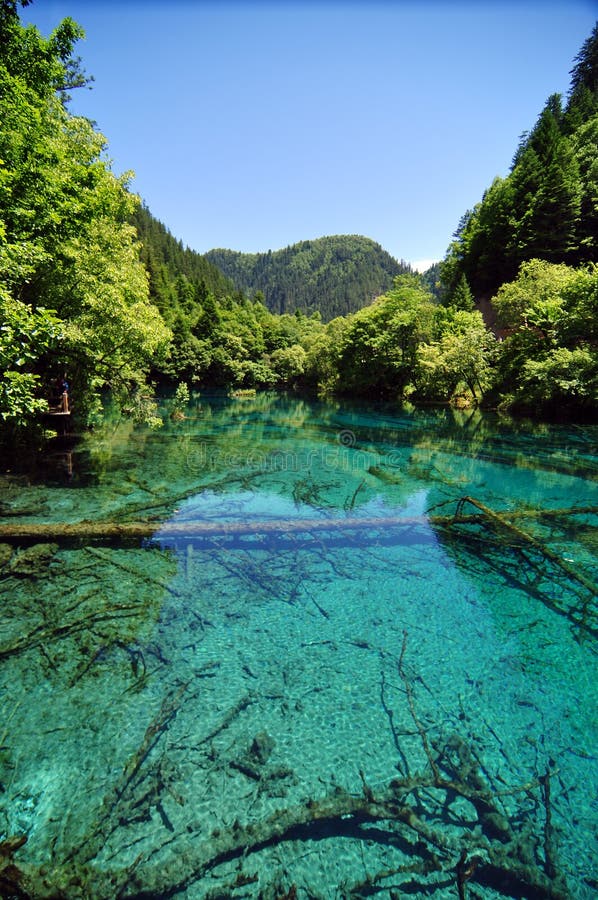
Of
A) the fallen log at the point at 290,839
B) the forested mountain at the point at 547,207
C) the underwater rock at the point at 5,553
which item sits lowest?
the fallen log at the point at 290,839

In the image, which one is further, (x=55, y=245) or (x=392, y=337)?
(x=392, y=337)

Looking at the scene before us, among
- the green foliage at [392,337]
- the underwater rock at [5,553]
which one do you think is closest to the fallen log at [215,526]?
the underwater rock at [5,553]

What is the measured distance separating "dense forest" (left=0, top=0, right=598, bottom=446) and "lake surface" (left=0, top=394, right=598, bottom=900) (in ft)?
12.8

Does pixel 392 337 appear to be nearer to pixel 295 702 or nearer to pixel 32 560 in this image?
pixel 32 560

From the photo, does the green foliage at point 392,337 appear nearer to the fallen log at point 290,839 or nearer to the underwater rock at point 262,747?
the underwater rock at point 262,747

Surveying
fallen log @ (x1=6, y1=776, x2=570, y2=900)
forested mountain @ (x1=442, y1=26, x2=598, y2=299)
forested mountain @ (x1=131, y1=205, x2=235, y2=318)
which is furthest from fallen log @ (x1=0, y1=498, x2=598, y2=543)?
forested mountain @ (x1=131, y1=205, x2=235, y2=318)

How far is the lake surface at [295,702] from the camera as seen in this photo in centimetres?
332

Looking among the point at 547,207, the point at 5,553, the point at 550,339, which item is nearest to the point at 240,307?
the point at 547,207

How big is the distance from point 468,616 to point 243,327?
71990 mm

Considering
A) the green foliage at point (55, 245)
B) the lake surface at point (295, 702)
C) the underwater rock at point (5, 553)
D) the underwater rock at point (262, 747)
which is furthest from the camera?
the underwater rock at point (5, 553)

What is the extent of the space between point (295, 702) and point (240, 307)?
302 ft

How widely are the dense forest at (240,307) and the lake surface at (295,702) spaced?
389cm

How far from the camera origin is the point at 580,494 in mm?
13352

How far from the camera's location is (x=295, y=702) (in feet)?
16.3
